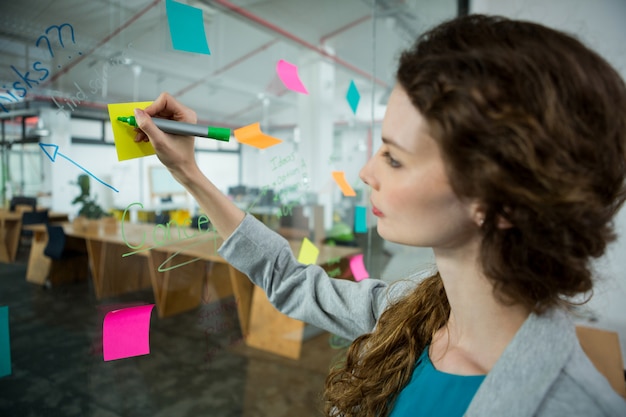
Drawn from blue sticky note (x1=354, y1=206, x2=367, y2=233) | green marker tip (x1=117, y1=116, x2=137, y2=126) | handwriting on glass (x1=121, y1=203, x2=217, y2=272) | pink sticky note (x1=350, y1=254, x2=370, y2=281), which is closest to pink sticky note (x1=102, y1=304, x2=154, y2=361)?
handwriting on glass (x1=121, y1=203, x2=217, y2=272)

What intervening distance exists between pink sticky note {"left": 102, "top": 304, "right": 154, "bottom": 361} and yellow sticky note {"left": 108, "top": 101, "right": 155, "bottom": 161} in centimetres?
31

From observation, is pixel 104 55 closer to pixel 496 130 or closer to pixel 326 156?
pixel 496 130

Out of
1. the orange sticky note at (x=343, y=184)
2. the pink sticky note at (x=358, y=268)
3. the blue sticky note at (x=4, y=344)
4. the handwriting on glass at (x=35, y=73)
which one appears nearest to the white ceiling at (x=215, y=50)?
the handwriting on glass at (x=35, y=73)

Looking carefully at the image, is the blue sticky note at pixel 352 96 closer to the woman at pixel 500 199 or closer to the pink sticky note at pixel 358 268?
the pink sticky note at pixel 358 268

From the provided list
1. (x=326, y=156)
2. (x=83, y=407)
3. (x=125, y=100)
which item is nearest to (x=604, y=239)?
(x=125, y=100)

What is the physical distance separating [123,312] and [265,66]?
861 millimetres

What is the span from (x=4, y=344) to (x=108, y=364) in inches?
7.9

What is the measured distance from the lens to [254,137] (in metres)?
1.21

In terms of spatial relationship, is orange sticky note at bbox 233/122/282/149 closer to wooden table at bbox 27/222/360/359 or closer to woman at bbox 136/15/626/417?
wooden table at bbox 27/222/360/359

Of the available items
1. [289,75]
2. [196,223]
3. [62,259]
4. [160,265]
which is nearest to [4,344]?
[62,259]

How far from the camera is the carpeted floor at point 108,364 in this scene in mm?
797

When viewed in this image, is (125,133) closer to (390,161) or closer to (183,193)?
(183,193)

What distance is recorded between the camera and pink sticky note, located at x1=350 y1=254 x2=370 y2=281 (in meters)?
1.68

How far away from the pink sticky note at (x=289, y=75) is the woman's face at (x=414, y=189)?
2.60ft
